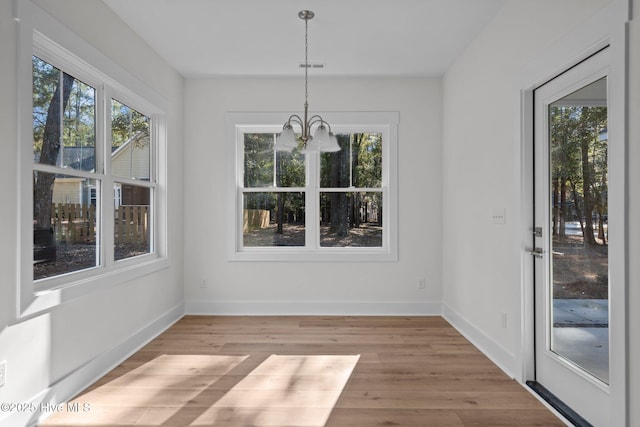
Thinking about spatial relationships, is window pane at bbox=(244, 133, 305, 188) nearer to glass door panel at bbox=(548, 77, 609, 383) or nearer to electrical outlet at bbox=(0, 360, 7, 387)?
glass door panel at bbox=(548, 77, 609, 383)

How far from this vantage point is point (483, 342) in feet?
10.6

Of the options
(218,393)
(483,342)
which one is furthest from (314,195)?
Result: (218,393)

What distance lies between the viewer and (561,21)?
2.19 meters

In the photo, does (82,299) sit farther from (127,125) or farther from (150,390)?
(127,125)

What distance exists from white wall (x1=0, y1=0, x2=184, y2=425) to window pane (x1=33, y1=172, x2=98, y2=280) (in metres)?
0.27

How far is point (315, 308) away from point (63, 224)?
2.71m

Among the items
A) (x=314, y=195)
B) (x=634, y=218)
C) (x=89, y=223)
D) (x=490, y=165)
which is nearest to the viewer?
(x=634, y=218)

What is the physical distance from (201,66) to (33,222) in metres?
2.47

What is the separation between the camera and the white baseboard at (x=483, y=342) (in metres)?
2.80

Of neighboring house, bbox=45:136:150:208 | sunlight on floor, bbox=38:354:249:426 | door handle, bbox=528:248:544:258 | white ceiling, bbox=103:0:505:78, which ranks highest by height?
white ceiling, bbox=103:0:505:78

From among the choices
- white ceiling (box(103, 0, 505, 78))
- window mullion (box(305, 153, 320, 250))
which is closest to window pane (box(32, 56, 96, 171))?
white ceiling (box(103, 0, 505, 78))

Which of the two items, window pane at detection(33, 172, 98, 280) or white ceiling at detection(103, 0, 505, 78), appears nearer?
window pane at detection(33, 172, 98, 280)

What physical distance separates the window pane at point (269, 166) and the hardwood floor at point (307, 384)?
173 cm

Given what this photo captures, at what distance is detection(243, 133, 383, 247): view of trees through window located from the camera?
4.50m
